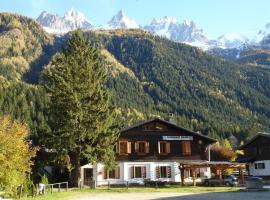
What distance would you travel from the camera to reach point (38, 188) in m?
41.2

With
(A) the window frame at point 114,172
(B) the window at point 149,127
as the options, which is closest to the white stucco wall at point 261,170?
(B) the window at point 149,127

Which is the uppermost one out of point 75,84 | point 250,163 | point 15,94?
point 15,94

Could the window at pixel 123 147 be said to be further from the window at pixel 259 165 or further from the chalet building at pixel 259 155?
the window at pixel 259 165

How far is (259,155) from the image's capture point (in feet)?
275

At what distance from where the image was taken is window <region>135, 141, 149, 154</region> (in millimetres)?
68375

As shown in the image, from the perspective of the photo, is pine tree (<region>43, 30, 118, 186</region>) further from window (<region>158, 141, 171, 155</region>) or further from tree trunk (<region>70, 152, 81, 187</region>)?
window (<region>158, 141, 171, 155</region>)

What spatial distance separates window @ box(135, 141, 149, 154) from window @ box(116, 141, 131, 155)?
1.14 metres

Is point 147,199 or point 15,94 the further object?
point 15,94

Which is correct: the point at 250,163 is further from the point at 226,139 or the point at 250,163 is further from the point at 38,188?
the point at 226,139

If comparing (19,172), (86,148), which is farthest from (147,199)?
(86,148)

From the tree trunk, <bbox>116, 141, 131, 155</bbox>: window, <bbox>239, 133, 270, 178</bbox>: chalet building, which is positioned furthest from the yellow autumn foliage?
<bbox>239, 133, 270, 178</bbox>: chalet building

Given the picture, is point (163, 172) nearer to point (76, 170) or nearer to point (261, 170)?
point (76, 170)

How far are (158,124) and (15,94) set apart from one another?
11307cm

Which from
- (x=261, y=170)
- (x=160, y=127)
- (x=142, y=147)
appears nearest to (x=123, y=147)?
(x=142, y=147)
